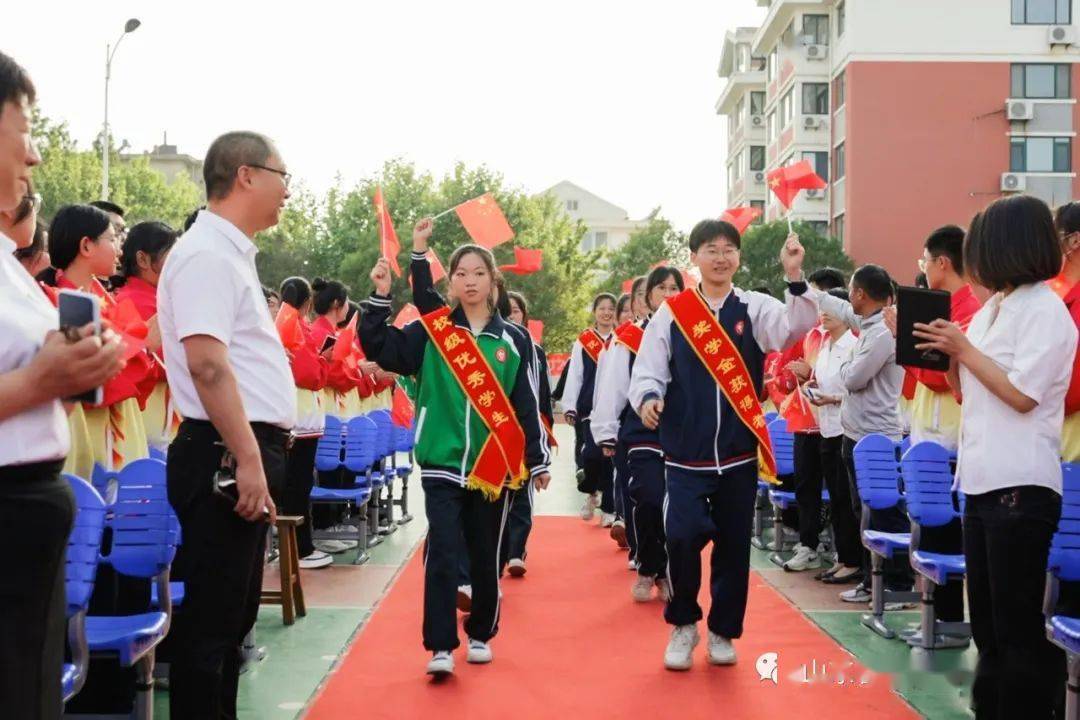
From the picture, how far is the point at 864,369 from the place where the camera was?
751 centimetres

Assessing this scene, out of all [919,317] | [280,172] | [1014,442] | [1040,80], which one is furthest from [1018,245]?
[1040,80]

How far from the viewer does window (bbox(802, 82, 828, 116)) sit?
41938mm

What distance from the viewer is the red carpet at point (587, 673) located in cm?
513

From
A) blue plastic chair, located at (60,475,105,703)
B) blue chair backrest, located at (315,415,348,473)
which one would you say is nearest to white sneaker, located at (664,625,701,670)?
blue plastic chair, located at (60,475,105,703)

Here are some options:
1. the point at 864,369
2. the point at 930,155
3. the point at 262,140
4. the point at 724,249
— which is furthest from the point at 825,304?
the point at 930,155

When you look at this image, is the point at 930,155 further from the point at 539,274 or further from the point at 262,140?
the point at 262,140

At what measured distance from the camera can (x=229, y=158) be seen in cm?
377

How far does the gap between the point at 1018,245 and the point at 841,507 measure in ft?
14.5

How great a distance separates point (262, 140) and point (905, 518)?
4.66m

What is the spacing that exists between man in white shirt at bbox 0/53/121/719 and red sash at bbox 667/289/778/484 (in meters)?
3.85

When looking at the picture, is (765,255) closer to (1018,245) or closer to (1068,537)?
(1068,537)

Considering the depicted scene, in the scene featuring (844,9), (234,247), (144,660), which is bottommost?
(144,660)

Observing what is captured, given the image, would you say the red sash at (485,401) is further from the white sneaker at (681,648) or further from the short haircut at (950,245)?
the short haircut at (950,245)

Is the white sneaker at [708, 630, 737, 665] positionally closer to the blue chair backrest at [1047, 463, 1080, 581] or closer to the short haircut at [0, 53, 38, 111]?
the blue chair backrest at [1047, 463, 1080, 581]
